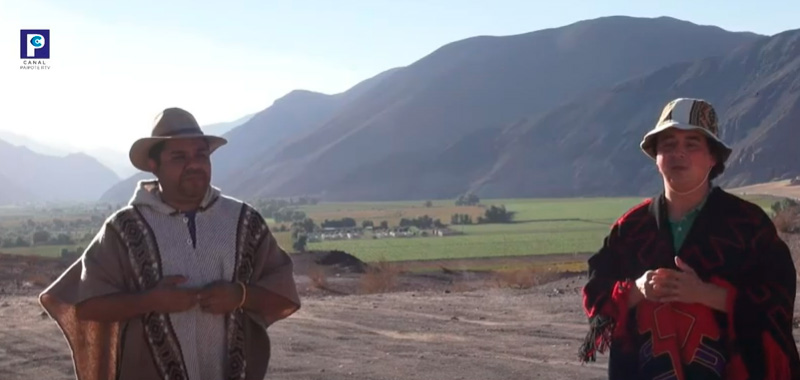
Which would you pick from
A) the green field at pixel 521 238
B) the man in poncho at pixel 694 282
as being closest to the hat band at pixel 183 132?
the man in poncho at pixel 694 282

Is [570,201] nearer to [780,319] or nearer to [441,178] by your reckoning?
[441,178]

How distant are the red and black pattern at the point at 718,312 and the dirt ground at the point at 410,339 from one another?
19.4 feet

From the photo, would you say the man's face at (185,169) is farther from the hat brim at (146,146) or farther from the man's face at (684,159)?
the man's face at (684,159)

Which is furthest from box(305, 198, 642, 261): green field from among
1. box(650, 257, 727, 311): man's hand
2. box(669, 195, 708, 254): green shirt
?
box(650, 257, 727, 311): man's hand

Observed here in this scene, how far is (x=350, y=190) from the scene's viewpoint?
122m

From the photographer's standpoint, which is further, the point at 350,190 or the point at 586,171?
the point at 350,190

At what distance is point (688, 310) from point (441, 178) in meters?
113

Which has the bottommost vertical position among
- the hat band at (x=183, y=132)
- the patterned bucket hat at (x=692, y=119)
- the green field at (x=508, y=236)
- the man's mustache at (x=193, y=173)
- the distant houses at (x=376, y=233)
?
the distant houses at (x=376, y=233)

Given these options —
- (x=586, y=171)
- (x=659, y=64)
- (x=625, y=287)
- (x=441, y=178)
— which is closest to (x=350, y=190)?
(x=441, y=178)

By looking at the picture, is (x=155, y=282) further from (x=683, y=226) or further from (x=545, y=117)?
(x=545, y=117)

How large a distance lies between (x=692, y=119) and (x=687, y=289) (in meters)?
0.64

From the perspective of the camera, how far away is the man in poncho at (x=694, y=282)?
155 inches

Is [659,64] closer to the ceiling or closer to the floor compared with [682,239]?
Answer: closer to the ceiling

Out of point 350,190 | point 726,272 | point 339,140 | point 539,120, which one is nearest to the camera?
point 726,272
